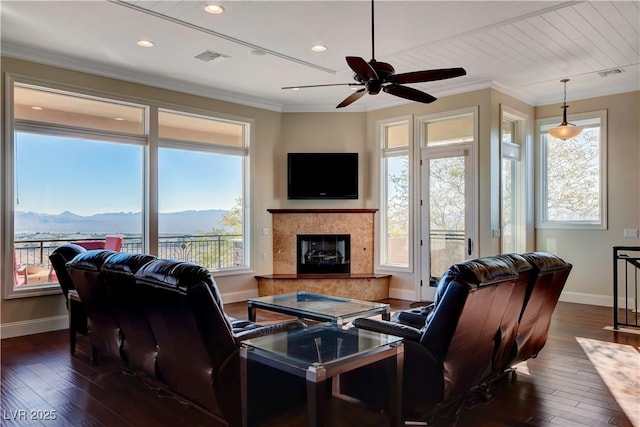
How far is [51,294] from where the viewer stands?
5266 millimetres

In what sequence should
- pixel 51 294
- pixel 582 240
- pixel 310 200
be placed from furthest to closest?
1. pixel 310 200
2. pixel 582 240
3. pixel 51 294

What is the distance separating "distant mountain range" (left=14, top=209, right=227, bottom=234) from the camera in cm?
526

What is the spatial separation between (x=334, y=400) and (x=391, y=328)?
30.4 inches

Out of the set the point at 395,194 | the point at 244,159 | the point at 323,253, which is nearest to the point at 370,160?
the point at 395,194

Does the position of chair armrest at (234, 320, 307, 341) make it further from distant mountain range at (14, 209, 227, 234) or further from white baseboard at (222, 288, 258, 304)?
white baseboard at (222, 288, 258, 304)

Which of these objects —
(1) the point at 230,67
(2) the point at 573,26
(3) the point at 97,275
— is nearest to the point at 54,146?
(1) the point at 230,67

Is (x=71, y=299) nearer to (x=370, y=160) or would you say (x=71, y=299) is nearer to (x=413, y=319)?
(x=413, y=319)

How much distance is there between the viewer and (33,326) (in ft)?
16.8

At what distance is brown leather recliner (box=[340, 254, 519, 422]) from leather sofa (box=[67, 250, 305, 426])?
708 mm

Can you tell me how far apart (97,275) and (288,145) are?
467 cm

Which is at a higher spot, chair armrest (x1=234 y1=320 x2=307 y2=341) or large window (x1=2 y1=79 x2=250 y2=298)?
large window (x1=2 y1=79 x2=250 y2=298)

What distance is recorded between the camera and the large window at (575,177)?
22.1 ft

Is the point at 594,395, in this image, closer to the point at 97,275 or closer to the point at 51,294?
the point at 97,275

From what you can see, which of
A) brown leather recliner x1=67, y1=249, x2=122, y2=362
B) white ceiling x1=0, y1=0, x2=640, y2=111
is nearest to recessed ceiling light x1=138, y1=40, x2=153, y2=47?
white ceiling x1=0, y1=0, x2=640, y2=111
